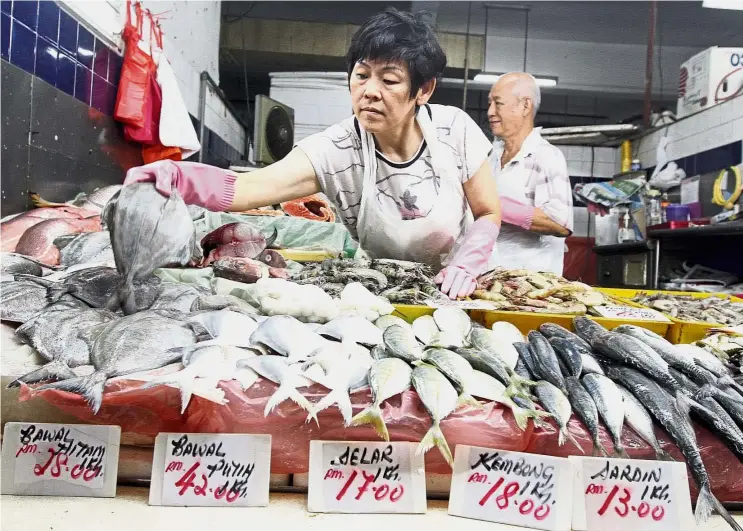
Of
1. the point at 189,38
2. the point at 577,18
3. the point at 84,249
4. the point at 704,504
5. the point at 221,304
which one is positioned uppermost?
the point at 577,18

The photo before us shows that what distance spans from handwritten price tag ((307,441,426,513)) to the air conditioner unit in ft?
8.12

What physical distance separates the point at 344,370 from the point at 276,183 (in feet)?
3.10

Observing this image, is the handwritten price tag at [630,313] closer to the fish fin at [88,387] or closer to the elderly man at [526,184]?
the elderly man at [526,184]

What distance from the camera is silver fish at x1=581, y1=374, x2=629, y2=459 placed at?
1064 millimetres

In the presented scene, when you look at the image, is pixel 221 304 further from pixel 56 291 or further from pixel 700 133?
pixel 700 133

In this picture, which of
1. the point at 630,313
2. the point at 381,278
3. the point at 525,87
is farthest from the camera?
the point at 525,87

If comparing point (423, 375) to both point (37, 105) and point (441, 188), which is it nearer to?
point (441, 188)

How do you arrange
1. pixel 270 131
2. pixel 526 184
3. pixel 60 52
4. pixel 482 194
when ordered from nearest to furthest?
pixel 482 194 → pixel 526 184 → pixel 60 52 → pixel 270 131

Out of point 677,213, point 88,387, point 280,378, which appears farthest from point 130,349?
point 677,213

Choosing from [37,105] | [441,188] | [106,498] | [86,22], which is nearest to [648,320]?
[441,188]

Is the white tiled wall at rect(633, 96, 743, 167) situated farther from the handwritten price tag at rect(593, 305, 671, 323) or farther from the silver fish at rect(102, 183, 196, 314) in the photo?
the silver fish at rect(102, 183, 196, 314)

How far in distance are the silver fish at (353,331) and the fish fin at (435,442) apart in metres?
0.34

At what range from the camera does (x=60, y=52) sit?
319 cm

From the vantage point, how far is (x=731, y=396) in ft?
3.89
